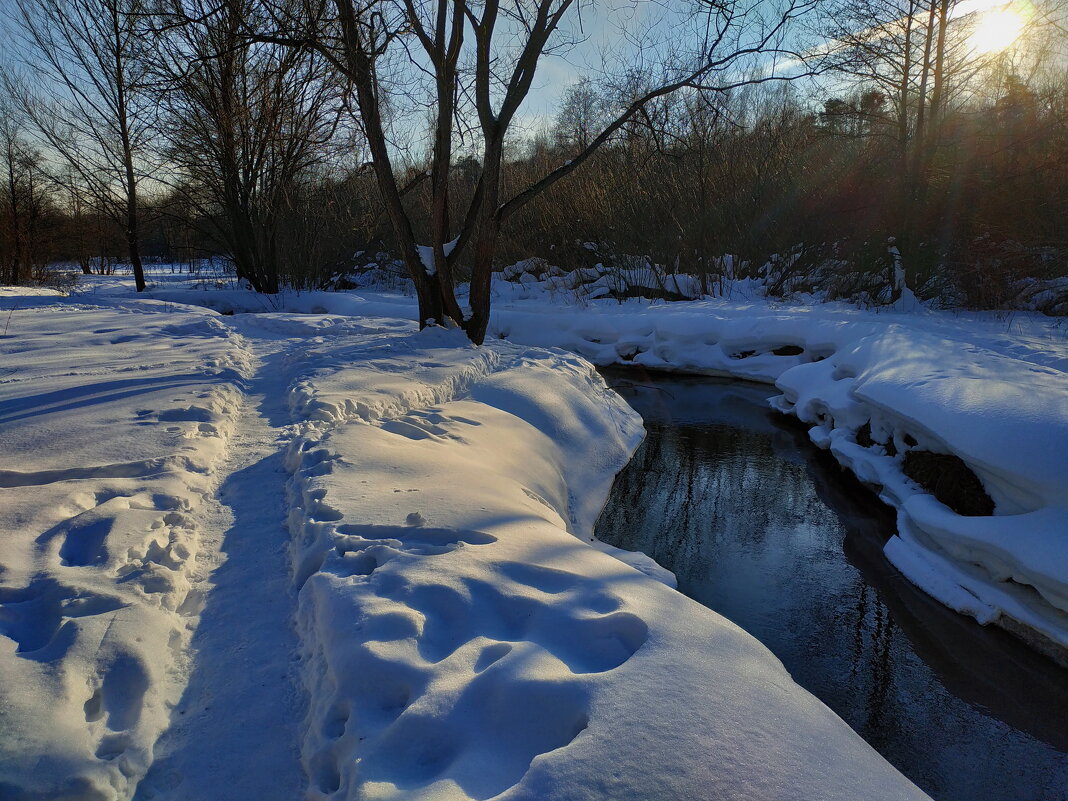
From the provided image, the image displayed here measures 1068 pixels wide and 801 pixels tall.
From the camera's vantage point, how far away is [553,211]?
18.4 meters

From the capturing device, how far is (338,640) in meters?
2.40

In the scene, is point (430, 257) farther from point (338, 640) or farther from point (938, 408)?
point (338, 640)

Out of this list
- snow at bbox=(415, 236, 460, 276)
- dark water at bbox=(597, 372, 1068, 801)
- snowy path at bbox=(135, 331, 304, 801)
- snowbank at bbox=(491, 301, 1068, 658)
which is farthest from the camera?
snow at bbox=(415, 236, 460, 276)

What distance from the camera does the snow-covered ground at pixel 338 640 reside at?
189cm

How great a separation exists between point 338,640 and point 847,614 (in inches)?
141

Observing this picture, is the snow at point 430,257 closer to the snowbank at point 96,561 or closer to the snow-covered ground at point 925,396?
the snowbank at point 96,561

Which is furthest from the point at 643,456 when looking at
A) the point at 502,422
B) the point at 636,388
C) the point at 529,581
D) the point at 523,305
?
the point at 523,305

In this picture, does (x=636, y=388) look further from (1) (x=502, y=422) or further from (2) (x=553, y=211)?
(2) (x=553, y=211)

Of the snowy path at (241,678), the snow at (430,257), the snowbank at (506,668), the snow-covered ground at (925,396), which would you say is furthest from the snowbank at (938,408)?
the snow at (430,257)

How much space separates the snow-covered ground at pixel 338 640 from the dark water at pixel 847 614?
41.7 inches

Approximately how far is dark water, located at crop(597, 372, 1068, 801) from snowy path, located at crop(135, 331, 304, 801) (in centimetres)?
281

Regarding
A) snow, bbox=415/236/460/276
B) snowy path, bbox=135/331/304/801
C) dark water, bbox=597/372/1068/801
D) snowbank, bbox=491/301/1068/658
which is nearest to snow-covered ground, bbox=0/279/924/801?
snowy path, bbox=135/331/304/801

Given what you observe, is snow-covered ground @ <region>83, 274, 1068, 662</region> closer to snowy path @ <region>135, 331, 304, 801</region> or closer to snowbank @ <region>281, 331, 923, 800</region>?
snowbank @ <region>281, 331, 923, 800</region>

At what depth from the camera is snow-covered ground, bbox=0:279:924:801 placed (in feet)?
6.20
